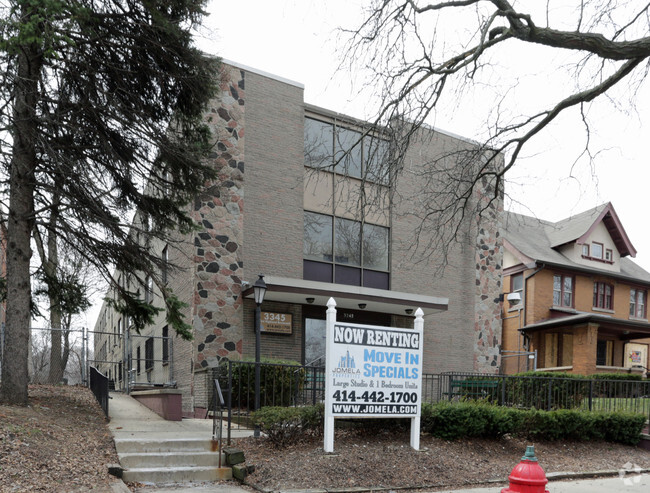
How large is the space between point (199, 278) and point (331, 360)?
7.95m

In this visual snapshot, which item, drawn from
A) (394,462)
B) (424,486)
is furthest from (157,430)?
(424,486)

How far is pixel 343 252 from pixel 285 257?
233cm

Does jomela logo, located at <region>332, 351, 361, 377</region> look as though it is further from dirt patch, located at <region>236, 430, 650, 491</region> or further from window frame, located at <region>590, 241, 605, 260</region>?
window frame, located at <region>590, 241, 605, 260</region>

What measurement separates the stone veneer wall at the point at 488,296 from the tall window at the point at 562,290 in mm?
9825

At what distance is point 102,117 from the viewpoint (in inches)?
470

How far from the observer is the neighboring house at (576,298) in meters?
29.7

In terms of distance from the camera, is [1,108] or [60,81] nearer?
[1,108]

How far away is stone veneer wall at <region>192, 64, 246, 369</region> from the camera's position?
54.6 feet

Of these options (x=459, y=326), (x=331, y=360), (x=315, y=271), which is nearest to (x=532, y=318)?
(x=459, y=326)

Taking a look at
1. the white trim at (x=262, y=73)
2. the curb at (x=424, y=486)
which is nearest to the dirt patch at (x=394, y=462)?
the curb at (x=424, y=486)

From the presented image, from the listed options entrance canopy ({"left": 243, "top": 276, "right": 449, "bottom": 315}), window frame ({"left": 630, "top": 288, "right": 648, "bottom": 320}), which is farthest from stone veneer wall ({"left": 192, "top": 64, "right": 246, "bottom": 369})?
window frame ({"left": 630, "top": 288, "right": 648, "bottom": 320})

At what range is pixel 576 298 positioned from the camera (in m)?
32.6

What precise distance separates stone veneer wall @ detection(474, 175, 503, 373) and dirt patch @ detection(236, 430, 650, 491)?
10402mm

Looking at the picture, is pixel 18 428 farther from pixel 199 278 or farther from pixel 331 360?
pixel 199 278
